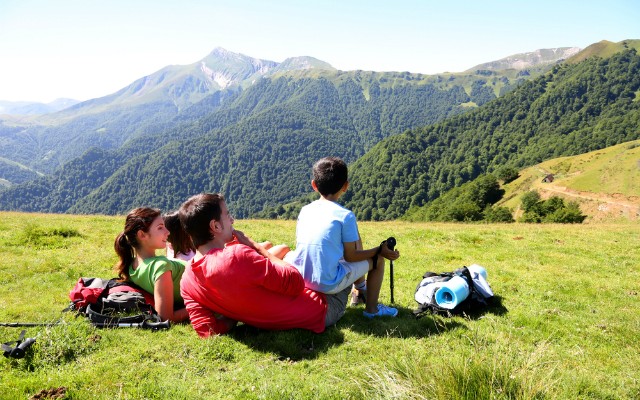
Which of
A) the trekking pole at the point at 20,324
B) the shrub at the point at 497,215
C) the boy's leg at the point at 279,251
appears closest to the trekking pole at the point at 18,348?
the trekking pole at the point at 20,324

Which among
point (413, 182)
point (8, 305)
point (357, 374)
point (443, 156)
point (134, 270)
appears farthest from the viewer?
point (443, 156)

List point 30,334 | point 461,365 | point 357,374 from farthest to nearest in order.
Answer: point 30,334
point 357,374
point 461,365

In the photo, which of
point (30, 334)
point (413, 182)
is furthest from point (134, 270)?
point (413, 182)

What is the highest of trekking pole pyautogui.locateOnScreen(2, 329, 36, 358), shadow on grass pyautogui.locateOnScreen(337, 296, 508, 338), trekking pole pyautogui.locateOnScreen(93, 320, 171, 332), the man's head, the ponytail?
the man's head

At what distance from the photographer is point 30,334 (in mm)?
5414

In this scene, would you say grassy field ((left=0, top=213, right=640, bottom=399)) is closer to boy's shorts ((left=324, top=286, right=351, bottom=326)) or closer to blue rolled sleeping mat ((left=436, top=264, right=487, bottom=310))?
boy's shorts ((left=324, top=286, right=351, bottom=326))

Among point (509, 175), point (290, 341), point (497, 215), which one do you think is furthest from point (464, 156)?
point (290, 341)

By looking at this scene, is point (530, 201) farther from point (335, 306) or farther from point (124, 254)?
point (124, 254)

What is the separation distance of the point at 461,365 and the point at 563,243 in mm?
14846

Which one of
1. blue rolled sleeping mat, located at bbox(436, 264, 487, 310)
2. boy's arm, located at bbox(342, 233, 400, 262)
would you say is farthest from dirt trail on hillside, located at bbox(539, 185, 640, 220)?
boy's arm, located at bbox(342, 233, 400, 262)

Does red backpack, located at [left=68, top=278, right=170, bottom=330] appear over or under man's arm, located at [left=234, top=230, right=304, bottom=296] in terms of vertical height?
under

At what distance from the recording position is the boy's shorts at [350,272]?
5.67 meters

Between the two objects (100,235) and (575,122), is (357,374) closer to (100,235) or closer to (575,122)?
(100,235)

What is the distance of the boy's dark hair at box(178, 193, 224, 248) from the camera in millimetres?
4965
